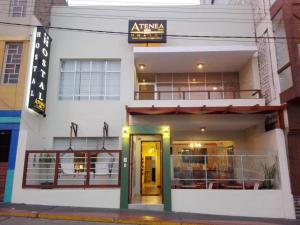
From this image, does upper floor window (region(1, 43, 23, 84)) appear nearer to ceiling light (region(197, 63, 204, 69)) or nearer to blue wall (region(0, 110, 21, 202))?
blue wall (region(0, 110, 21, 202))

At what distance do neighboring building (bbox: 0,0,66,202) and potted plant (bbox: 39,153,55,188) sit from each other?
45.6 inches

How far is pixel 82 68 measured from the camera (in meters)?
14.7

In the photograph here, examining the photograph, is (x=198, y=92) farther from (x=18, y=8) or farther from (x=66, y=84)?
(x=18, y=8)

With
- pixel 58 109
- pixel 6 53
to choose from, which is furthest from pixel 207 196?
pixel 6 53

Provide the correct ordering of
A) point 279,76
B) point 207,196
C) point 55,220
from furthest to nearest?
point 279,76
point 207,196
point 55,220

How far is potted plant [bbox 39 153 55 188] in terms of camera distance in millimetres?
11516

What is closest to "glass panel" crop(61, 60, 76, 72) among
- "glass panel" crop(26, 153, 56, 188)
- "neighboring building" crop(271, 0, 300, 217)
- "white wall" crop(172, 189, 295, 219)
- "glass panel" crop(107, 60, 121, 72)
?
"glass panel" crop(107, 60, 121, 72)

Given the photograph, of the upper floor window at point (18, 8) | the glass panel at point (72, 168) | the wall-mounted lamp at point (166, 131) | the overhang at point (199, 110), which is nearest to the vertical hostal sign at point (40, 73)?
the upper floor window at point (18, 8)

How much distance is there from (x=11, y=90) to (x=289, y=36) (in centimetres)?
1243

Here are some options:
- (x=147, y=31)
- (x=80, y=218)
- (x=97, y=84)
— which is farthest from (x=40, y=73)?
(x=80, y=218)

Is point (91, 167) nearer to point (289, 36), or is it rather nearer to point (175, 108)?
point (175, 108)

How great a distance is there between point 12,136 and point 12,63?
369cm

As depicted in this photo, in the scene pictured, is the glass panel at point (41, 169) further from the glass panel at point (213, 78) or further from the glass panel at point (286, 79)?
the glass panel at point (286, 79)

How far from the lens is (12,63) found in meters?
12.8
